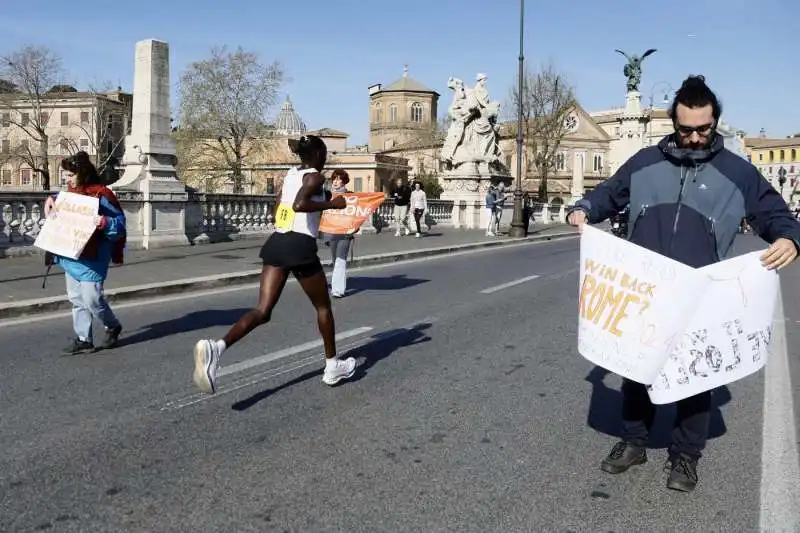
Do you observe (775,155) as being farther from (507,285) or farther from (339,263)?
(339,263)

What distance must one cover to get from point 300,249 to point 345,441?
1501mm

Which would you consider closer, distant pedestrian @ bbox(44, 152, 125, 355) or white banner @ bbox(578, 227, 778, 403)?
white banner @ bbox(578, 227, 778, 403)

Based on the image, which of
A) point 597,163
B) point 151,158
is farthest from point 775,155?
point 151,158

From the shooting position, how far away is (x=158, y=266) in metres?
13.3

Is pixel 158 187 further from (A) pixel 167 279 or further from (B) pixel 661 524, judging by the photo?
(B) pixel 661 524

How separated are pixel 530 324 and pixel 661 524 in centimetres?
549

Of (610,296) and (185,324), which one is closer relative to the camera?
(610,296)

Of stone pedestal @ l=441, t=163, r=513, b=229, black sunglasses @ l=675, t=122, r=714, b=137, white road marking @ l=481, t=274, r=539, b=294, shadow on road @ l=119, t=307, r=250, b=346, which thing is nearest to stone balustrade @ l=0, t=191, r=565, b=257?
stone pedestal @ l=441, t=163, r=513, b=229

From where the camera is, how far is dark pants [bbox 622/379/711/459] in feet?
12.7

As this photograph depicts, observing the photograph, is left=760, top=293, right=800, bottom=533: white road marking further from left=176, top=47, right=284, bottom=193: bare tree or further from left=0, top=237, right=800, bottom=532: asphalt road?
left=176, top=47, right=284, bottom=193: bare tree

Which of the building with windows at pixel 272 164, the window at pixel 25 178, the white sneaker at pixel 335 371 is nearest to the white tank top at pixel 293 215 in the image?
the white sneaker at pixel 335 371

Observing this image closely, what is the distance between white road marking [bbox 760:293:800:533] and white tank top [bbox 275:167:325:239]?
3266 mm

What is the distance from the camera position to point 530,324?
8891mm

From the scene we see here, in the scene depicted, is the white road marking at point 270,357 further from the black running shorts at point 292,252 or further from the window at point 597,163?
the window at point 597,163
